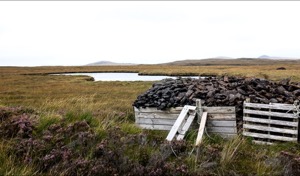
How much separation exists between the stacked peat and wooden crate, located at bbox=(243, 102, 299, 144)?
0.81 meters

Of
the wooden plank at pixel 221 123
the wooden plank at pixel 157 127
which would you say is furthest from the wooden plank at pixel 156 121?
the wooden plank at pixel 221 123

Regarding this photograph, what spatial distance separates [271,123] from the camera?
447 inches

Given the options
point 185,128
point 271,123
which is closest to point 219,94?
point 271,123

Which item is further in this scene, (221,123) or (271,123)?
(221,123)

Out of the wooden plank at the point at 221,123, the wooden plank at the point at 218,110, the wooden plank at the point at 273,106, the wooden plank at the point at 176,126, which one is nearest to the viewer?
the wooden plank at the point at 176,126

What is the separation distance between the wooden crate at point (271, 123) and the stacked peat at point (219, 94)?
81 cm

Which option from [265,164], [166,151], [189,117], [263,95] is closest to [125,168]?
[166,151]

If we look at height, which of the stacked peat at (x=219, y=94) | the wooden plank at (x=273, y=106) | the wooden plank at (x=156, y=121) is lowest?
the wooden plank at (x=156, y=121)

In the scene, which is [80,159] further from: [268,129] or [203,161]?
[268,129]

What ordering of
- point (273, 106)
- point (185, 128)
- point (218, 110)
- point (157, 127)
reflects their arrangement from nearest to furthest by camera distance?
point (185, 128), point (273, 106), point (218, 110), point (157, 127)

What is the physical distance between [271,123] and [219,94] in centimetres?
257

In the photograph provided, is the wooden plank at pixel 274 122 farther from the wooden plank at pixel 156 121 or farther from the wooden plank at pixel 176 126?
the wooden plank at pixel 156 121

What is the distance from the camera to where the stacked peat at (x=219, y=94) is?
12.9m

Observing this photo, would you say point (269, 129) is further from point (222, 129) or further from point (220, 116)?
point (220, 116)
